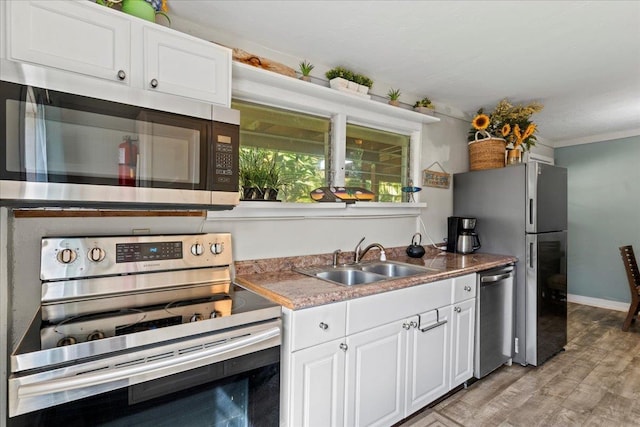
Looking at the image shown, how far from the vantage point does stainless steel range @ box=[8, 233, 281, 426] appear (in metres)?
0.90

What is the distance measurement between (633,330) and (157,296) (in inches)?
183

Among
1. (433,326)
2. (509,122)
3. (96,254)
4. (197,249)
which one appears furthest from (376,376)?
(509,122)

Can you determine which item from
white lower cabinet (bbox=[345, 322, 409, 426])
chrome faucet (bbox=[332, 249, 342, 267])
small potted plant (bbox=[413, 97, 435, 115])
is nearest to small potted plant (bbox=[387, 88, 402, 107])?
small potted plant (bbox=[413, 97, 435, 115])

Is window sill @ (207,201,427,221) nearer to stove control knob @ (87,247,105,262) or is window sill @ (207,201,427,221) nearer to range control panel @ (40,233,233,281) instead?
range control panel @ (40,233,233,281)

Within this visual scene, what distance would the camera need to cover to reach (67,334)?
102 cm

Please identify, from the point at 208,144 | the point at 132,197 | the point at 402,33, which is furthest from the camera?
the point at 402,33

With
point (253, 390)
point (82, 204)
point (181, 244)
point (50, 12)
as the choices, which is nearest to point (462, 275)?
point (253, 390)

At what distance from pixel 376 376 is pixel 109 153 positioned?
62.9 inches

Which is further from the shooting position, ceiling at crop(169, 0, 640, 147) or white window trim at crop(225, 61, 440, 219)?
white window trim at crop(225, 61, 440, 219)

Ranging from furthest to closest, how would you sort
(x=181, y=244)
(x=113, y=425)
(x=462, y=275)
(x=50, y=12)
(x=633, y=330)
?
1. (x=633, y=330)
2. (x=462, y=275)
3. (x=181, y=244)
4. (x=50, y=12)
5. (x=113, y=425)

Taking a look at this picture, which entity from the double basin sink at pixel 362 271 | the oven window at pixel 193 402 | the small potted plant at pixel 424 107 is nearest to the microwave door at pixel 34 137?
the oven window at pixel 193 402

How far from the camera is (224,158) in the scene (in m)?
1.42

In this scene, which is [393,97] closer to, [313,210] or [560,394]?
[313,210]

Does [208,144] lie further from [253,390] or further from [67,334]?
[253,390]
